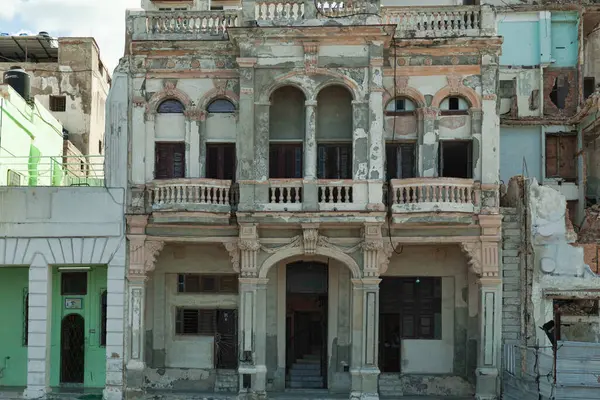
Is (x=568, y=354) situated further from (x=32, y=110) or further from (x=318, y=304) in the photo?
(x=32, y=110)

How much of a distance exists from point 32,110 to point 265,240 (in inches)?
466

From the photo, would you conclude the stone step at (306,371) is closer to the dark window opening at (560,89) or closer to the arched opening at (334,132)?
the arched opening at (334,132)

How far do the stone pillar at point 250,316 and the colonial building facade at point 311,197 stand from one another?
0.04 m

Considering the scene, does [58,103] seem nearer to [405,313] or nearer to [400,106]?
[400,106]

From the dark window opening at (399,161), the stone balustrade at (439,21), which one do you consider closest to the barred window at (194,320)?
the dark window opening at (399,161)

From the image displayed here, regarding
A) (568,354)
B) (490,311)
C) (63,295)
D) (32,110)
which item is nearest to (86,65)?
(32,110)

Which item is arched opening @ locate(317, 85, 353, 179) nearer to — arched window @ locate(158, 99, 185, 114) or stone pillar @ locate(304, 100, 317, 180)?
stone pillar @ locate(304, 100, 317, 180)

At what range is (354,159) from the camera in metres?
21.2

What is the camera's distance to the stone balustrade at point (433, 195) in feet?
67.9

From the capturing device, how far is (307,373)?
23.2 meters

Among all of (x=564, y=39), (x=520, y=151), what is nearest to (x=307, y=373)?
(x=520, y=151)

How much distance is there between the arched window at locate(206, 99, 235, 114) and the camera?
22516 millimetres

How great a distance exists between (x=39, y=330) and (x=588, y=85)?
20.4 metres

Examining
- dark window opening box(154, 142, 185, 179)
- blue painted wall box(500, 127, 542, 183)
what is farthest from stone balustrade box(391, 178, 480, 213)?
blue painted wall box(500, 127, 542, 183)
